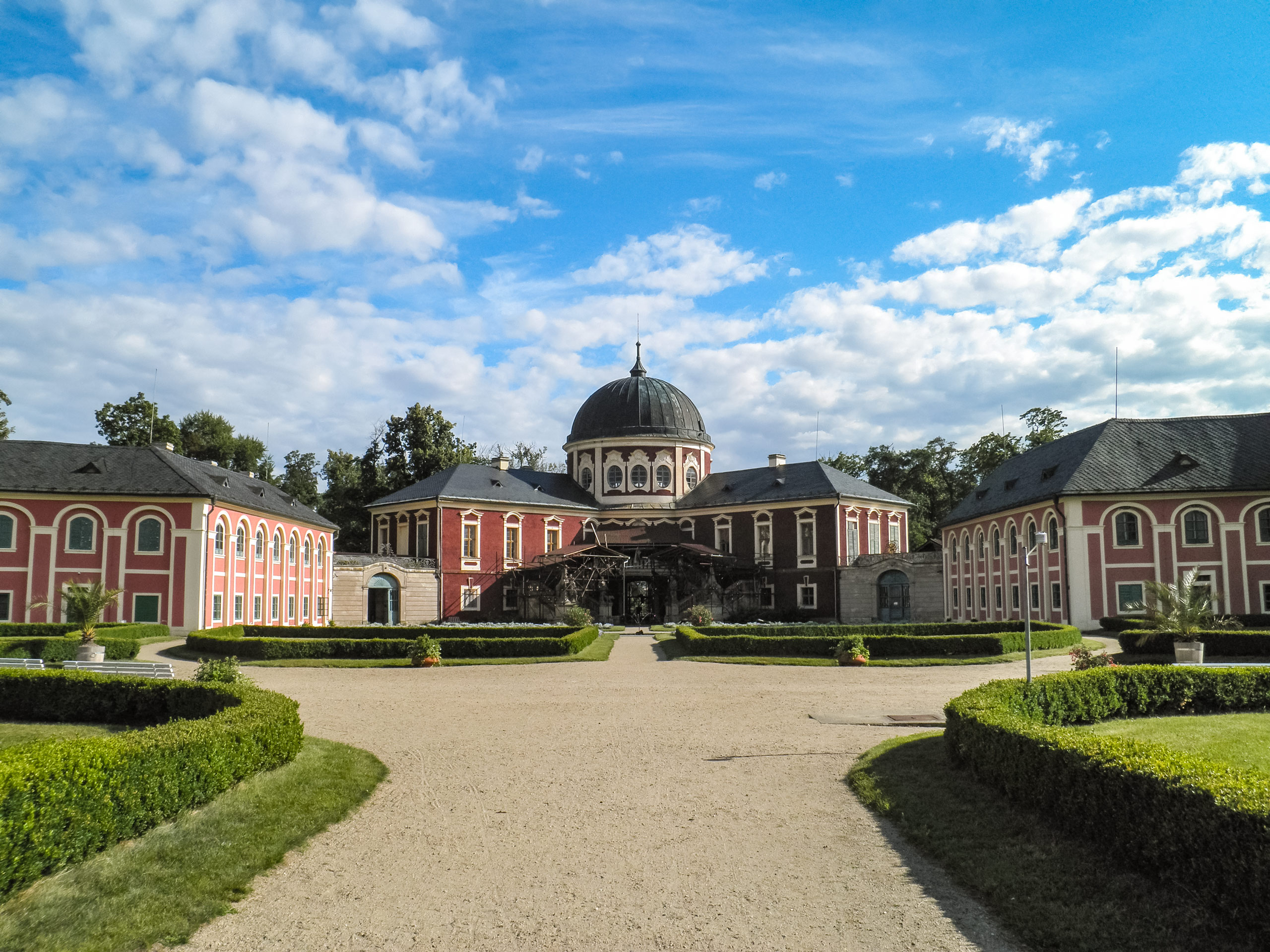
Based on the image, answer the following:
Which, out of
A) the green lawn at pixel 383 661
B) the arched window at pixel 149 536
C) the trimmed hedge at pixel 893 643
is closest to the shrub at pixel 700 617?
the trimmed hedge at pixel 893 643

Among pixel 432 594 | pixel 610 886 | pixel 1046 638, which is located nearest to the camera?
pixel 610 886

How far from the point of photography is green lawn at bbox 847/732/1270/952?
670 centimetres

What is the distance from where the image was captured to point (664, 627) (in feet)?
158

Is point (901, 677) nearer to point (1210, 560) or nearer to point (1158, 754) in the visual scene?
point (1158, 754)

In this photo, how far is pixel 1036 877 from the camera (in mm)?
7992

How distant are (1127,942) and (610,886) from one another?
4001 millimetres

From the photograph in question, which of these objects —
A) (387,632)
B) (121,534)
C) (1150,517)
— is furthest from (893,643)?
(121,534)

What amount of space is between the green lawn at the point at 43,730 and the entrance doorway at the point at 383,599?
119 feet

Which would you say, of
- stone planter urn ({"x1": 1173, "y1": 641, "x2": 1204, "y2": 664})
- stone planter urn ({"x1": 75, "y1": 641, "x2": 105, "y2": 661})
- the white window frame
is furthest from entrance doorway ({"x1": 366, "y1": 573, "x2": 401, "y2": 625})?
stone planter urn ({"x1": 1173, "y1": 641, "x2": 1204, "y2": 664})

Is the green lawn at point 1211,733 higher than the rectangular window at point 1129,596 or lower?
lower

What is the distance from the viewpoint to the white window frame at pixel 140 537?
39500 millimetres

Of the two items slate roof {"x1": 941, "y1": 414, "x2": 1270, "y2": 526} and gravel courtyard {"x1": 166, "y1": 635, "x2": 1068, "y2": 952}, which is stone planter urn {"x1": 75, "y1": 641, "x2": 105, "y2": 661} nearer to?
gravel courtyard {"x1": 166, "y1": 635, "x2": 1068, "y2": 952}

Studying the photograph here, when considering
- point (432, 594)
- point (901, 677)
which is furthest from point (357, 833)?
point (432, 594)

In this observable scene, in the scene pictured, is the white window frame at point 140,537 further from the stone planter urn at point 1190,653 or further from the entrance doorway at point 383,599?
the stone planter urn at point 1190,653
